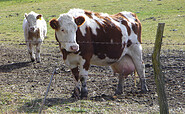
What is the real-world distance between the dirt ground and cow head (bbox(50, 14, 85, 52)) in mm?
827

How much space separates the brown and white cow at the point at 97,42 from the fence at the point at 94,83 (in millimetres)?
460

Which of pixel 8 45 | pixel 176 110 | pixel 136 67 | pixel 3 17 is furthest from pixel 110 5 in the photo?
pixel 176 110

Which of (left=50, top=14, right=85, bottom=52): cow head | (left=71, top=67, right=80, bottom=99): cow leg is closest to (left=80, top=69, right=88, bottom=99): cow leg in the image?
(left=71, top=67, right=80, bottom=99): cow leg

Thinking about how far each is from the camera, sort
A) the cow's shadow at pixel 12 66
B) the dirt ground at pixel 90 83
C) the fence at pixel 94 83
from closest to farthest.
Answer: the fence at pixel 94 83 → the dirt ground at pixel 90 83 → the cow's shadow at pixel 12 66

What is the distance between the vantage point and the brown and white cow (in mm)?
7910

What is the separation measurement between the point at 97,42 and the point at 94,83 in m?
1.77

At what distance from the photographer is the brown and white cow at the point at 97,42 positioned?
7910 mm

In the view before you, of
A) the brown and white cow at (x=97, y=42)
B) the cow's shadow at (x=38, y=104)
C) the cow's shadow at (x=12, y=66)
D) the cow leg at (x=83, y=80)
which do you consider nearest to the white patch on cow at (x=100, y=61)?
the brown and white cow at (x=97, y=42)

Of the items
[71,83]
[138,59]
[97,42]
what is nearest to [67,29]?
[97,42]

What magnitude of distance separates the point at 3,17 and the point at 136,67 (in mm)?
Result: 21736

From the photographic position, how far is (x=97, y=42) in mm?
8398

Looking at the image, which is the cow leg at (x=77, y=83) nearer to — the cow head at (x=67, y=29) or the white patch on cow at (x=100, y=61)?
the white patch on cow at (x=100, y=61)

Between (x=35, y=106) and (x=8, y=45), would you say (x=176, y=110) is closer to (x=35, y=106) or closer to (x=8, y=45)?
(x=35, y=106)

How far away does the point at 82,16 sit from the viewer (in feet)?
26.5
